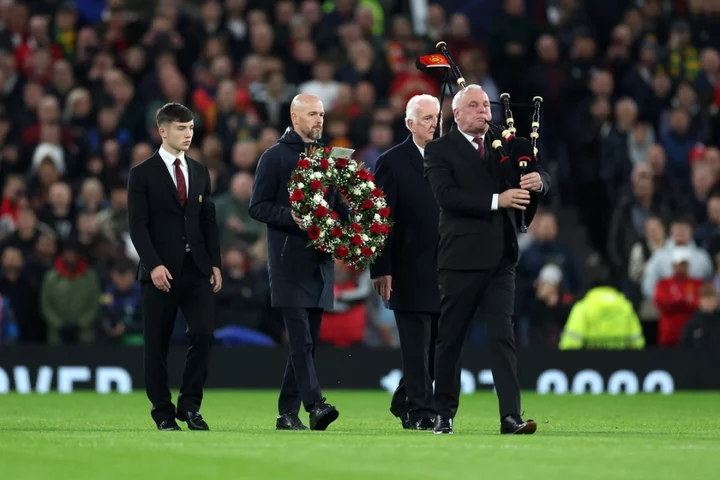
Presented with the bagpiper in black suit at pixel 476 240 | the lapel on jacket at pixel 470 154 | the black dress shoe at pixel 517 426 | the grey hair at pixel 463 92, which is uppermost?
the grey hair at pixel 463 92

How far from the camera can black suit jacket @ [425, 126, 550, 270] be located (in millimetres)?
10977

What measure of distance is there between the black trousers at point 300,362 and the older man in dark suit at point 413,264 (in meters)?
0.67

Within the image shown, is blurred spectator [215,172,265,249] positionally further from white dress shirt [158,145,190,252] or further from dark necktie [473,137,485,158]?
dark necktie [473,137,485,158]

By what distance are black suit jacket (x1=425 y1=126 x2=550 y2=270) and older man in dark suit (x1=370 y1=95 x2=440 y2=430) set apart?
2.96 feet

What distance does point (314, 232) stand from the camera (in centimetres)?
1167

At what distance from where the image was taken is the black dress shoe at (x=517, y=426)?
35.4ft

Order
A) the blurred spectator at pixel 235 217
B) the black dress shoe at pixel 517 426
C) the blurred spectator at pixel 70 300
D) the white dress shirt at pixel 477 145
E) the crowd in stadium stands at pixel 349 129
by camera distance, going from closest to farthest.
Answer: the black dress shoe at pixel 517 426, the white dress shirt at pixel 477 145, the blurred spectator at pixel 70 300, the crowd in stadium stands at pixel 349 129, the blurred spectator at pixel 235 217

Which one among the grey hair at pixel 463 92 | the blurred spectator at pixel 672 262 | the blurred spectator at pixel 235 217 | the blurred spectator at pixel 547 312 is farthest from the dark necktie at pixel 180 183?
the blurred spectator at pixel 672 262

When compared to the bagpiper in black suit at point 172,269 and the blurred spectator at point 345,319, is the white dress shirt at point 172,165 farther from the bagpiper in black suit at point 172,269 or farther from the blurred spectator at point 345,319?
the blurred spectator at point 345,319

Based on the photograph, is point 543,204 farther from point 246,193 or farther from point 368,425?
point 368,425

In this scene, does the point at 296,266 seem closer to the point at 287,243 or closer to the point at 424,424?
the point at 287,243

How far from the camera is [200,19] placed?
22.3 meters

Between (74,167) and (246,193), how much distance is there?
2577 millimetres

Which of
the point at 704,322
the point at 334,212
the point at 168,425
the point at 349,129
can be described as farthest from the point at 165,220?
the point at 349,129
